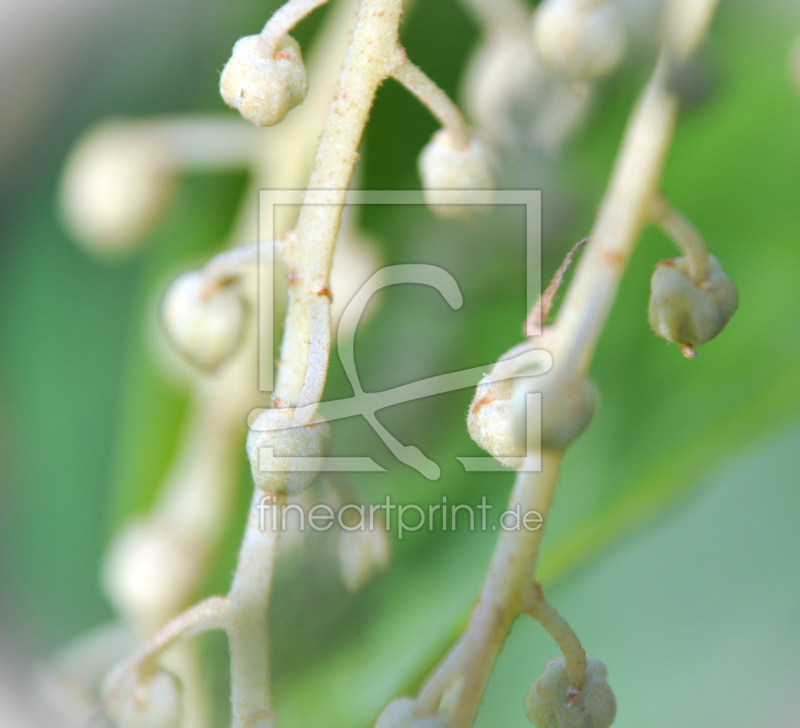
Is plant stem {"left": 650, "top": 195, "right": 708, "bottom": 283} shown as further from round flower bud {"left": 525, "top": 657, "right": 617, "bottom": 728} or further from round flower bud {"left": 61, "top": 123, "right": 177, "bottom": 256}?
round flower bud {"left": 61, "top": 123, "right": 177, "bottom": 256}

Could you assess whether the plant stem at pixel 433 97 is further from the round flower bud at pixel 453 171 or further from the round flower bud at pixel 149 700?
the round flower bud at pixel 149 700

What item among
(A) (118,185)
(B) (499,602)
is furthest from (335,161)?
(A) (118,185)

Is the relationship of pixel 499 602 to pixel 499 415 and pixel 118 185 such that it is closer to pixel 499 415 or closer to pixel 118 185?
pixel 499 415

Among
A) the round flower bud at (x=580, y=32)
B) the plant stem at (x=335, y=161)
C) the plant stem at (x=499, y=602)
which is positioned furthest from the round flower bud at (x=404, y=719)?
the round flower bud at (x=580, y=32)

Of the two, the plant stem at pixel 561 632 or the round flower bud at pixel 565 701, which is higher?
the plant stem at pixel 561 632

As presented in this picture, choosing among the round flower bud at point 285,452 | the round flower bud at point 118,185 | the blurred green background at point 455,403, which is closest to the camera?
the round flower bud at point 285,452
